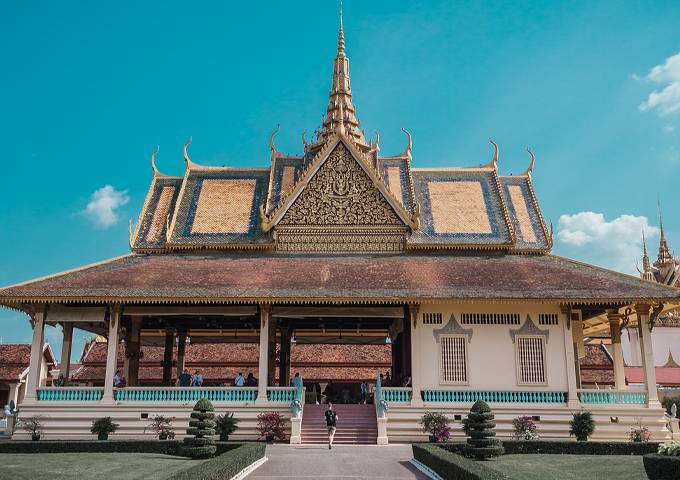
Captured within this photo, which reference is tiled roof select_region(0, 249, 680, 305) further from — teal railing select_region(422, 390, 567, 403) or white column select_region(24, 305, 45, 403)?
teal railing select_region(422, 390, 567, 403)

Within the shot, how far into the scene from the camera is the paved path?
1321cm

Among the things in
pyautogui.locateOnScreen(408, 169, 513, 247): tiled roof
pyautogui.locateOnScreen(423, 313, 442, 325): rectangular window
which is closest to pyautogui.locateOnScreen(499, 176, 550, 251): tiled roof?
pyautogui.locateOnScreen(408, 169, 513, 247): tiled roof

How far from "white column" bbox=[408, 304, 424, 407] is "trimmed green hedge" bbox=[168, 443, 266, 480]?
20.9 ft

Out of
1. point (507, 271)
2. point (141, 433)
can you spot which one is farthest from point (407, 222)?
point (141, 433)

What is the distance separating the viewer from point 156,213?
27453 mm

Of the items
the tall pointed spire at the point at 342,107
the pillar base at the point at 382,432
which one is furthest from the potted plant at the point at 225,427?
the tall pointed spire at the point at 342,107

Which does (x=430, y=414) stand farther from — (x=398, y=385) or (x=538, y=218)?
(x=538, y=218)

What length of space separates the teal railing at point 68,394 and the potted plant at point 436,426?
9.63 m

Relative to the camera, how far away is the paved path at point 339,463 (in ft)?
43.3

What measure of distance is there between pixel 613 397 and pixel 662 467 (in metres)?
11.7

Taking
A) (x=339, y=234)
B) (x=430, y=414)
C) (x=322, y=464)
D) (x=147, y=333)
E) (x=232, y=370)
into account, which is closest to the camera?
(x=322, y=464)

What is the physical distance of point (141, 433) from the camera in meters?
20.5

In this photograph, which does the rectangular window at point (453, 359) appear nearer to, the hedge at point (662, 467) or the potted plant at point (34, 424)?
the hedge at point (662, 467)

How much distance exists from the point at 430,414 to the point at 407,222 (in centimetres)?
753
